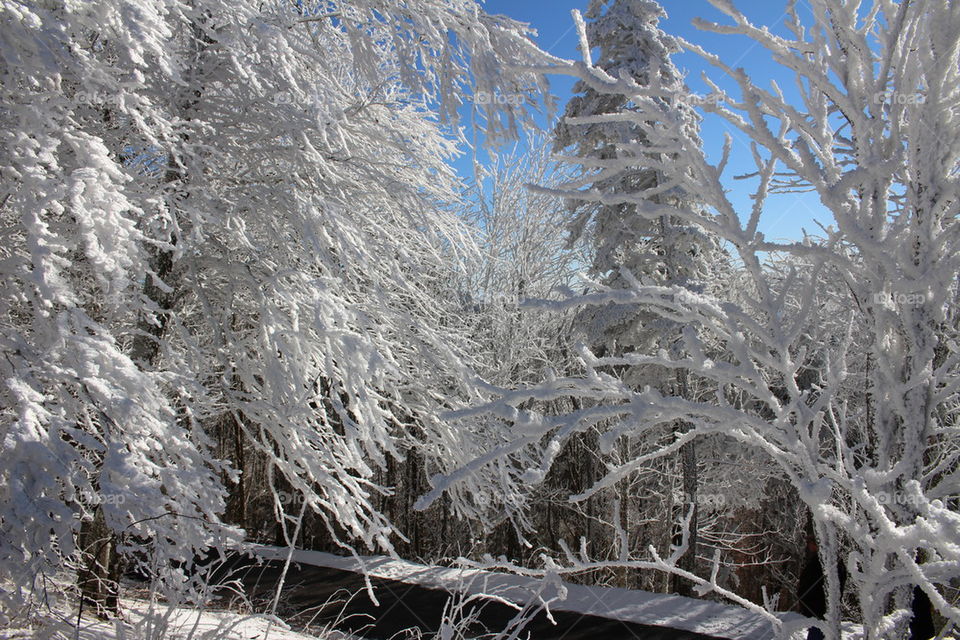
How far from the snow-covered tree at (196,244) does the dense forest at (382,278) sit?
3cm

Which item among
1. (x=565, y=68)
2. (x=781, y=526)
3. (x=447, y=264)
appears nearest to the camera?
(x=565, y=68)

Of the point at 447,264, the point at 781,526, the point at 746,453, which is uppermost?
the point at 447,264

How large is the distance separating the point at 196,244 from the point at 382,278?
1.68 metres

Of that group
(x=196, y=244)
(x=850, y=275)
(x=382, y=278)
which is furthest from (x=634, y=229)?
(x=850, y=275)

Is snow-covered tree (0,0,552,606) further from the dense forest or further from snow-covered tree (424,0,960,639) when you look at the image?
snow-covered tree (424,0,960,639)

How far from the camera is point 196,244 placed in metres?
5.42

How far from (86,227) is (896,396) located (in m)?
3.46

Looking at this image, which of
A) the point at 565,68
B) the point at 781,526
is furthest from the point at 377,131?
the point at 781,526

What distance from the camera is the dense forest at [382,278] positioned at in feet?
6.84

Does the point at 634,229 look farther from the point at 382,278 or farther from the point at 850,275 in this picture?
the point at 850,275

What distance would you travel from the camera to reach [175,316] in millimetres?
4945

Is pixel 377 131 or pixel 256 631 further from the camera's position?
pixel 377 131

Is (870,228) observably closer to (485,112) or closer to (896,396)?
(896,396)

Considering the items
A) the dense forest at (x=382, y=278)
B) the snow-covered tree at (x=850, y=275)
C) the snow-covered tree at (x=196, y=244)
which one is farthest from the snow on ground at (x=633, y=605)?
the snow-covered tree at (x=850, y=275)
